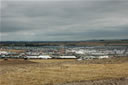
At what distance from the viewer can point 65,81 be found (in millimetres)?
31812

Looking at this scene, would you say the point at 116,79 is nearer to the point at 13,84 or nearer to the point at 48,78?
the point at 48,78

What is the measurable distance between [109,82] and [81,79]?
15.0ft

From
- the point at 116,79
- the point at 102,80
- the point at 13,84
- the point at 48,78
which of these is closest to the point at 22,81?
the point at 13,84

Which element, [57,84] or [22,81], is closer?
[57,84]

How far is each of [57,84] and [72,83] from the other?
7.39ft

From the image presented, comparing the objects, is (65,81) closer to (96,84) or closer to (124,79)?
(96,84)

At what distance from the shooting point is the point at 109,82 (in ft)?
103

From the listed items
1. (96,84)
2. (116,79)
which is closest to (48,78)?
(96,84)

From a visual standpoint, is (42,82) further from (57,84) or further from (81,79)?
(81,79)

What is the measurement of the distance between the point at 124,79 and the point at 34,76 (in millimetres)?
14892

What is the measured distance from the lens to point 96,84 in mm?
30266

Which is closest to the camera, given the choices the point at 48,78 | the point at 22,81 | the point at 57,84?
the point at 57,84

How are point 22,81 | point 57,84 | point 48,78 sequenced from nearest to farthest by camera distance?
point 57,84, point 22,81, point 48,78

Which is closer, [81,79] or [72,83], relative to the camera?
[72,83]
